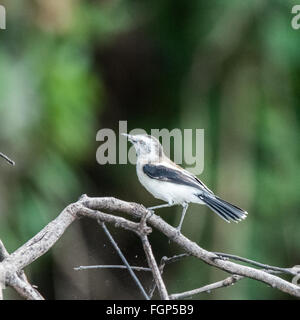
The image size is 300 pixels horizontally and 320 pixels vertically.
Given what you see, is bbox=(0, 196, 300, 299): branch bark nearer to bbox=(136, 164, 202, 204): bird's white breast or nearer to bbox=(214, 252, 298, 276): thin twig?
bbox=(214, 252, 298, 276): thin twig

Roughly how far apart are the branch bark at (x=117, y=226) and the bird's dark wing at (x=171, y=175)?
4.08ft

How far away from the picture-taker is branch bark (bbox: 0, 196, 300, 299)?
8.00 feet

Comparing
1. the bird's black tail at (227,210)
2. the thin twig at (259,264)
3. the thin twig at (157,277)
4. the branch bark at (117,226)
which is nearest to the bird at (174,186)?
the bird's black tail at (227,210)

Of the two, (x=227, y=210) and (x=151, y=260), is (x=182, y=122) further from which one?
(x=151, y=260)

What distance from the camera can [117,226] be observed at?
272 cm

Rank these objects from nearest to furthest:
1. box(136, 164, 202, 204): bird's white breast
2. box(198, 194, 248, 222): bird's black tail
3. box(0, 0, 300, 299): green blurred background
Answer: box(198, 194, 248, 222): bird's black tail → box(136, 164, 202, 204): bird's white breast → box(0, 0, 300, 299): green blurred background

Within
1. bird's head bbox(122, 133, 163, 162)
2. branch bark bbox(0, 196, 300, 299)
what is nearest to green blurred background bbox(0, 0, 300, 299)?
bird's head bbox(122, 133, 163, 162)

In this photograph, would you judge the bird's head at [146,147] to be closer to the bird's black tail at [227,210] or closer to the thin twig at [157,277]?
the bird's black tail at [227,210]

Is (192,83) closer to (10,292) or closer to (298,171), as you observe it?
(298,171)

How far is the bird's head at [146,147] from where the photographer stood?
448cm

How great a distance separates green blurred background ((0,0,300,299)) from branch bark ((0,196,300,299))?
3.27 meters

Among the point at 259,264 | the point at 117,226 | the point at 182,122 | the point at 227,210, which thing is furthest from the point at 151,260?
the point at 182,122

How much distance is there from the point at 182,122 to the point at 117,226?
4063 millimetres
